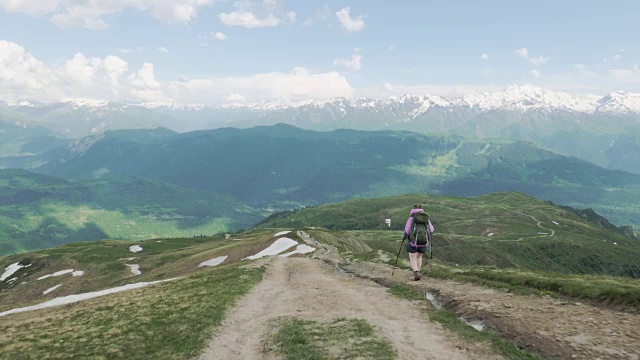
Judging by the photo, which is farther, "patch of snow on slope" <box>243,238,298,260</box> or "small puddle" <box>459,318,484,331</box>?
"patch of snow on slope" <box>243,238,298,260</box>

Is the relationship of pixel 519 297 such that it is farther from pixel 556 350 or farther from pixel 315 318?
pixel 315 318

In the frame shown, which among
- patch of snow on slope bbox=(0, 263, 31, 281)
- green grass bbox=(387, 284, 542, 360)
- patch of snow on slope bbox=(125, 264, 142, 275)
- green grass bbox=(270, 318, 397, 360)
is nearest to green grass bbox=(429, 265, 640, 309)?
green grass bbox=(387, 284, 542, 360)

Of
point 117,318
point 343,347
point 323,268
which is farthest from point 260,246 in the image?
point 343,347

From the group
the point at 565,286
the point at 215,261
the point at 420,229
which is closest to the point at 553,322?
the point at 565,286

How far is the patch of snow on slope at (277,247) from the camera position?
263 feet

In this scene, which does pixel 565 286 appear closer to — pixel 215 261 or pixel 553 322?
pixel 553 322

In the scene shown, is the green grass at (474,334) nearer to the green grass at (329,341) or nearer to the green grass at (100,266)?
the green grass at (329,341)

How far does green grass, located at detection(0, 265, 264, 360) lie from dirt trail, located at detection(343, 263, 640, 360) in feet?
52.6

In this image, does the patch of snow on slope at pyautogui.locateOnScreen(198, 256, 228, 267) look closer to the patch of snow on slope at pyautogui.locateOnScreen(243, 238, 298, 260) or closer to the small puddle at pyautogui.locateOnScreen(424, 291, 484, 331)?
the patch of snow on slope at pyautogui.locateOnScreen(243, 238, 298, 260)

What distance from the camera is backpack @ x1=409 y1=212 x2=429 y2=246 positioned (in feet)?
94.0

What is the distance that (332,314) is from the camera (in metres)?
24.3

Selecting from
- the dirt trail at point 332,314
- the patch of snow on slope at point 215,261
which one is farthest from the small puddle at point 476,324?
the patch of snow on slope at point 215,261

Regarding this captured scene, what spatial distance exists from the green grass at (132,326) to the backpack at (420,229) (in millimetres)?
14913

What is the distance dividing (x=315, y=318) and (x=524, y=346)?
1154 cm
